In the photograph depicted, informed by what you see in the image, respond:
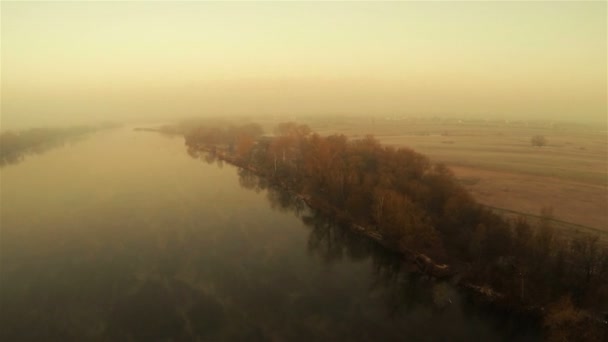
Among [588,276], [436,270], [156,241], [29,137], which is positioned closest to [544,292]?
[588,276]

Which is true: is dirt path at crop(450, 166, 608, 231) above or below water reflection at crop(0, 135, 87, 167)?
below

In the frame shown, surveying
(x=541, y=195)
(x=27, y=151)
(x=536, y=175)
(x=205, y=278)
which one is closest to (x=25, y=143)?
(x=27, y=151)

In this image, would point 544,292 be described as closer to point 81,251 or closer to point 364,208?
point 364,208

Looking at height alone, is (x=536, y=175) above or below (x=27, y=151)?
below

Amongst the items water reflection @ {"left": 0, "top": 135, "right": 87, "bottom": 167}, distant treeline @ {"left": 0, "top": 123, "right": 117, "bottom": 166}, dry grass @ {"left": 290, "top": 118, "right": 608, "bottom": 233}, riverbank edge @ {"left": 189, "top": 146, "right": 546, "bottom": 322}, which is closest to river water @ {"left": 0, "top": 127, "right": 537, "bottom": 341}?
riverbank edge @ {"left": 189, "top": 146, "right": 546, "bottom": 322}

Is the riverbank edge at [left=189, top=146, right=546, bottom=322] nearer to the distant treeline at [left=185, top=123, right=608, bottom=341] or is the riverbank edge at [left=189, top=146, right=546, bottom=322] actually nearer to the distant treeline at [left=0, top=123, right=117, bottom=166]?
the distant treeline at [left=185, top=123, right=608, bottom=341]

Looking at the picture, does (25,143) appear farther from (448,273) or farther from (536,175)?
(536,175)

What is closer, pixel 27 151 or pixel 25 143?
pixel 27 151
